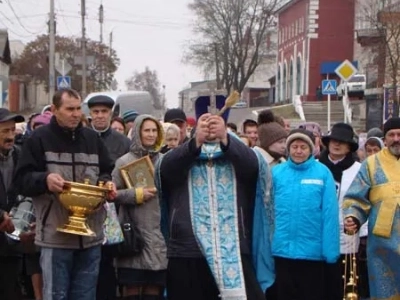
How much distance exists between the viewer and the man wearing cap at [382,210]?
8461mm

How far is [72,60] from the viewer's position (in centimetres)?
6681

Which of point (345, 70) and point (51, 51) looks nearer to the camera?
point (345, 70)

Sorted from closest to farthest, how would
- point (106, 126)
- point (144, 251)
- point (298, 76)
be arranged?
point (144, 251) < point (106, 126) < point (298, 76)

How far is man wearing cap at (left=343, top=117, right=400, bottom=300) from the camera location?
27.8 ft

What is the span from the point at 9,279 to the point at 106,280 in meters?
1.13

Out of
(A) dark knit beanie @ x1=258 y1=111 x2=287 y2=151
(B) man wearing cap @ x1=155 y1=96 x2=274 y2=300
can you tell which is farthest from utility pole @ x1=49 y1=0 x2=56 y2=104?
(B) man wearing cap @ x1=155 y1=96 x2=274 y2=300

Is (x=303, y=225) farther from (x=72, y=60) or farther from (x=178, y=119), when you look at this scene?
(x=72, y=60)

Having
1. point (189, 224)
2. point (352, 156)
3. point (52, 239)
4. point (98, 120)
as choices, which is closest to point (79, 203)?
point (52, 239)

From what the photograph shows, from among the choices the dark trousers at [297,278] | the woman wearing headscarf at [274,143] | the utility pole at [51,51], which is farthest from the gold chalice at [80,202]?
the utility pole at [51,51]

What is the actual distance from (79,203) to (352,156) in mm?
3577

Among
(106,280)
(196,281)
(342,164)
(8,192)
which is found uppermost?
(342,164)

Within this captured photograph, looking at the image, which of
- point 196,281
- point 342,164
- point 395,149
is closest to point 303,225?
point 395,149

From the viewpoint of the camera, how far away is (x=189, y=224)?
625 cm

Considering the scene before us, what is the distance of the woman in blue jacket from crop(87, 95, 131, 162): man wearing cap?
5.55ft
